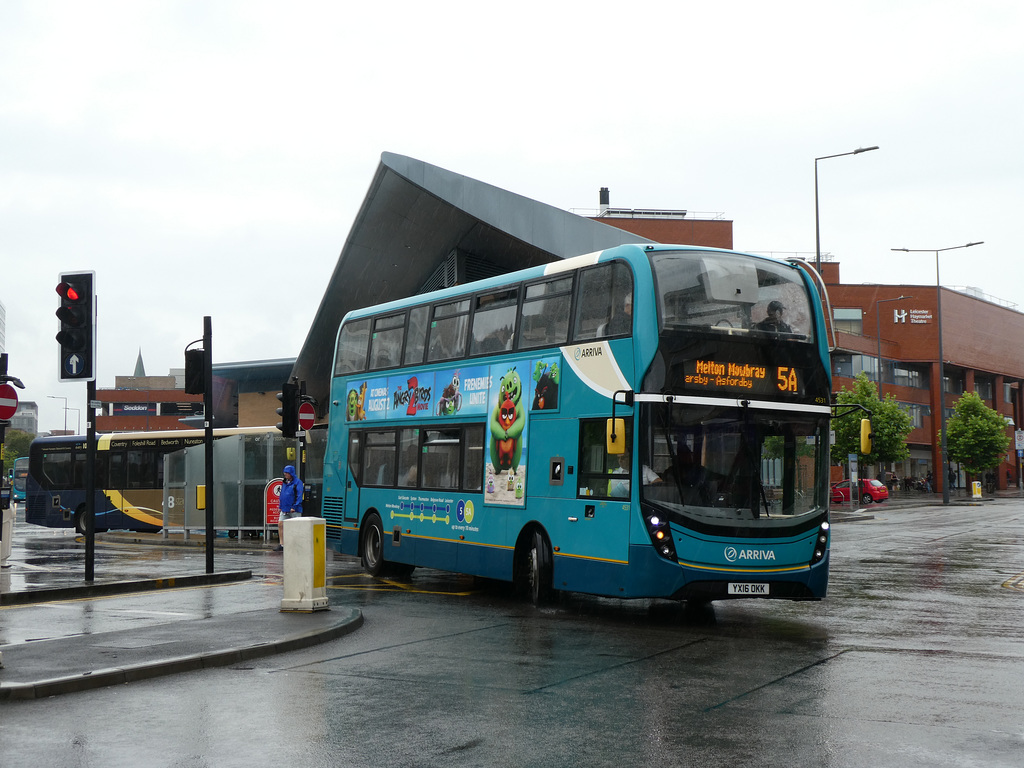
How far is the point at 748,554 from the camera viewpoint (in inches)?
470

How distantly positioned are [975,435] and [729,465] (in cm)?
7406

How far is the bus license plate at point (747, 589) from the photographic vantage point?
11.8 meters

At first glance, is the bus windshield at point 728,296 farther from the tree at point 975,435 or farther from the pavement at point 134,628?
the tree at point 975,435

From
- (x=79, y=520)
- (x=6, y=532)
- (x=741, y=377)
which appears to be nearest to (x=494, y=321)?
(x=741, y=377)

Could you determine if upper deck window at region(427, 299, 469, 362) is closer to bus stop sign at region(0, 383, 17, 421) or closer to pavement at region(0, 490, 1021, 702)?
pavement at region(0, 490, 1021, 702)

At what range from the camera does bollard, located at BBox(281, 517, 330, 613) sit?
12367mm

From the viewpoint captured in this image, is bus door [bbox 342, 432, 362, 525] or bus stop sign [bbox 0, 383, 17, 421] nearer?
bus stop sign [bbox 0, 383, 17, 421]

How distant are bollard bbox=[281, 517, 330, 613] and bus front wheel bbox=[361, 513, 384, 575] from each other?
15.8ft

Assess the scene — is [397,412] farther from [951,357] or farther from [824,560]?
[951,357]

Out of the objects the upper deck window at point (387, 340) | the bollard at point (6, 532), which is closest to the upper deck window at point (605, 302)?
the upper deck window at point (387, 340)

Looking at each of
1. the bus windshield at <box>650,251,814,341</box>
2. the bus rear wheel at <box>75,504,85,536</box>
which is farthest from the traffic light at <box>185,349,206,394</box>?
the bus rear wheel at <box>75,504,85,536</box>

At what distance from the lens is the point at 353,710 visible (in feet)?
24.6

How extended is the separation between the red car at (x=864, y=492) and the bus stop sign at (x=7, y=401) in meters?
47.0

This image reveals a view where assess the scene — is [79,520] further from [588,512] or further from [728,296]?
[728,296]
